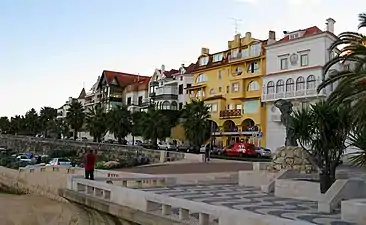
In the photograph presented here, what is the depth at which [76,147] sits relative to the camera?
218 ft

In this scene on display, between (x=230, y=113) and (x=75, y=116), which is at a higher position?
(x=75, y=116)

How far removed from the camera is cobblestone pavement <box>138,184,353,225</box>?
12086 millimetres

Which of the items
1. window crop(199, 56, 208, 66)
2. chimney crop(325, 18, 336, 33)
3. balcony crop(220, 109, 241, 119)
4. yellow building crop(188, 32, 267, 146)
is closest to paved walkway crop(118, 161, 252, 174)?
yellow building crop(188, 32, 267, 146)

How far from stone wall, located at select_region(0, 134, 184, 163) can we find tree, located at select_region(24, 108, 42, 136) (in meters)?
19.3

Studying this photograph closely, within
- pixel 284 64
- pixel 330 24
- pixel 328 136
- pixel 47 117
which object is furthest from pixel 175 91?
pixel 328 136

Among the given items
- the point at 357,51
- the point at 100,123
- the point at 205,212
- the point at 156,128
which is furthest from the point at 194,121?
the point at 205,212

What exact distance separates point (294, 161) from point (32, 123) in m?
111

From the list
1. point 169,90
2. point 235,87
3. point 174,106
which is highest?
point 169,90

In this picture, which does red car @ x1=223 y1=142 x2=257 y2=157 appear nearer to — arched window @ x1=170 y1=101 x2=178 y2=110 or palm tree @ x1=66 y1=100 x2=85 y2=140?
arched window @ x1=170 y1=101 x2=178 y2=110

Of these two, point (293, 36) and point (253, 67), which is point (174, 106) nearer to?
point (253, 67)

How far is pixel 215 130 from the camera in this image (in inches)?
2539

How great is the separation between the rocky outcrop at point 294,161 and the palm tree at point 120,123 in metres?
50.8

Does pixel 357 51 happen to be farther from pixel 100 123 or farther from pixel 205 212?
pixel 100 123

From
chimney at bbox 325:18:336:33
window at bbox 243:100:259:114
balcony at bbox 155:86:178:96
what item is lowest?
window at bbox 243:100:259:114
